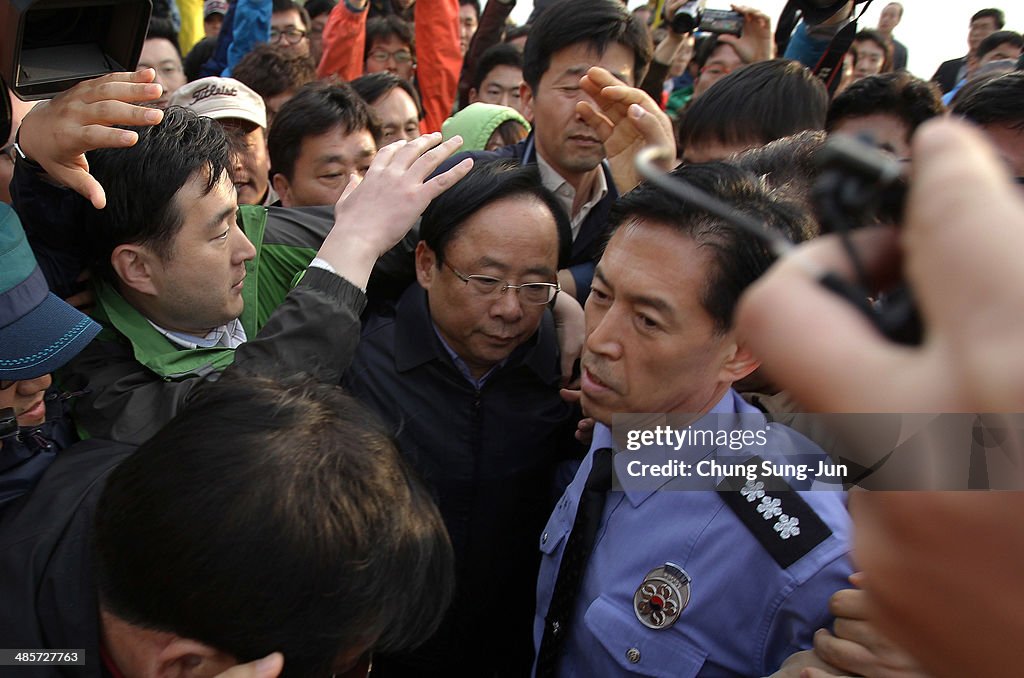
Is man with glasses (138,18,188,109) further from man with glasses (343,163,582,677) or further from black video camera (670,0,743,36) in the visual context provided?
man with glasses (343,163,582,677)

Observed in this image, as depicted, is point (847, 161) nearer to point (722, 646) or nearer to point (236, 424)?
point (236, 424)

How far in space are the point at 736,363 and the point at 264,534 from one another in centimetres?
104

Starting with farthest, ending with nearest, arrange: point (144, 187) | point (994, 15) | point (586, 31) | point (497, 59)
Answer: point (994, 15), point (497, 59), point (586, 31), point (144, 187)

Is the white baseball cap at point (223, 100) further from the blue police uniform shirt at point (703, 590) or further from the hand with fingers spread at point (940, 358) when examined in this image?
the hand with fingers spread at point (940, 358)

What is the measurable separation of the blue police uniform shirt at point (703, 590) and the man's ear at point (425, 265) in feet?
2.92

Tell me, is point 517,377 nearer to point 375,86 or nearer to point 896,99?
point 896,99

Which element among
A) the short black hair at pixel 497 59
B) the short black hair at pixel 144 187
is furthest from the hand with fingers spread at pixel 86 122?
the short black hair at pixel 497 59

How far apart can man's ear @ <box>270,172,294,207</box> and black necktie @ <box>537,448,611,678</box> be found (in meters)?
2.13

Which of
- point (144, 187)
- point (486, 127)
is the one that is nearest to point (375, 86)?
point (486, 127)

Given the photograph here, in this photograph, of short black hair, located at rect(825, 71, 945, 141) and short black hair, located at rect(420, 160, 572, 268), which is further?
short black hair, located at rect(825, 71, 945, 141)

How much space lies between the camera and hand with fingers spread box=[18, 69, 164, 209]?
156cm

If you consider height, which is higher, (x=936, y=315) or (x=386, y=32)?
(x=936, y=315)

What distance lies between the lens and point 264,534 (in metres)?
1.03

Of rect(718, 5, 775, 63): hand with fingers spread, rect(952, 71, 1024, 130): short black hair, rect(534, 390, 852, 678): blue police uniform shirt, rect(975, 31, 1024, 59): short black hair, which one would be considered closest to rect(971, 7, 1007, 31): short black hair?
rect(975, 31, 1024, 59): short black hair
